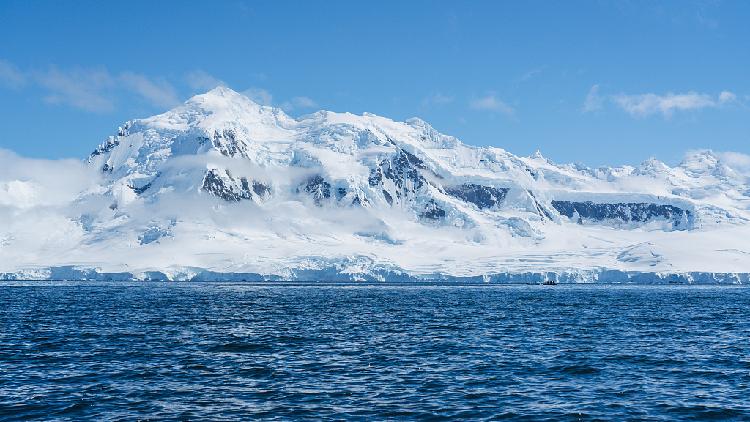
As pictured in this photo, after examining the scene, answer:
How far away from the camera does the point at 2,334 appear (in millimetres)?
62969

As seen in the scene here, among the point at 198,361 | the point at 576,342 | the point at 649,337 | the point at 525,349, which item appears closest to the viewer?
→ the point at 198,361

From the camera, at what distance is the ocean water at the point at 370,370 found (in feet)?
113

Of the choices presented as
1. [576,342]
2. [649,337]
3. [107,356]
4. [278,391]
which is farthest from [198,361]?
[649,337]

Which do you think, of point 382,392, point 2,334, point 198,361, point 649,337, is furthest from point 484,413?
point 2,334

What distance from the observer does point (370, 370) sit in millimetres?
44875

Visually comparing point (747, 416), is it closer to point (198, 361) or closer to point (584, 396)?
point (584, 396)

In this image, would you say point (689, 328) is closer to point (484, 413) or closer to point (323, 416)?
point (484, 413)

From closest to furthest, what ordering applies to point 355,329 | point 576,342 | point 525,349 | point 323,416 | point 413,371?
point 323,416 < point 413,371 < point 525,349 < point 576,342 < point 355,329

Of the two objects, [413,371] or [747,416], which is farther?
[413,371]

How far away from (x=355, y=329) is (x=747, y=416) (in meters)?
41.3

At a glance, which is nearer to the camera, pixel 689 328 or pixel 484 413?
pixel 484 413

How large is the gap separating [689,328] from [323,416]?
5224 centimetres

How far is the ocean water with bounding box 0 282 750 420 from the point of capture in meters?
34.5

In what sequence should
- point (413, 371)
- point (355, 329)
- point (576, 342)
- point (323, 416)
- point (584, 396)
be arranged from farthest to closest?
1. point (355, 329)
2. point (576, 342)
3. point (413, 371)
4. point (584, 396)
5. point (323, 416)
